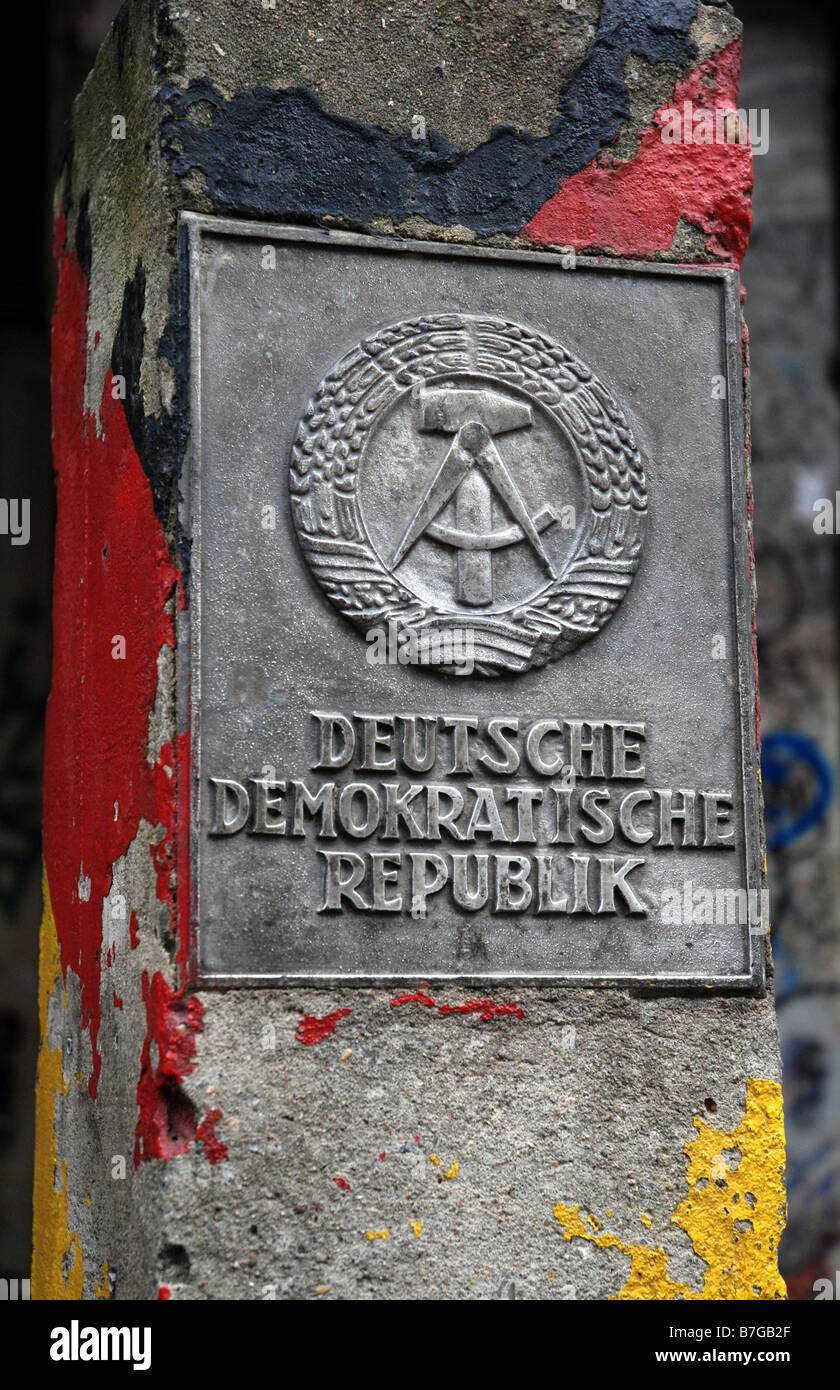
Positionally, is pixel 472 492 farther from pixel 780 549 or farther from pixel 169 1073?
pixel 780 549

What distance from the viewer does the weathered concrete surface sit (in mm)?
2539

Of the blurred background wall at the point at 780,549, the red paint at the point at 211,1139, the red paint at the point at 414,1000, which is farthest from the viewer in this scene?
the blurred background wall at the point at 780,549

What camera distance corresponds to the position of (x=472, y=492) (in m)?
2.79

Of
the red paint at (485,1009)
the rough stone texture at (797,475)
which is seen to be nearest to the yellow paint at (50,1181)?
the red paint at (485,1009)

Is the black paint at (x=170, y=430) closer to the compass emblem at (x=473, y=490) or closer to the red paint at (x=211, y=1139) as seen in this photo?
the compass emblem at (x=473, y=490)

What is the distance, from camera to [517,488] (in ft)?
9.25

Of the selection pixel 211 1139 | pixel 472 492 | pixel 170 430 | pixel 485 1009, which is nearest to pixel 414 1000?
pixel 485 1009

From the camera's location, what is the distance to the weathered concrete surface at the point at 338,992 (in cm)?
254

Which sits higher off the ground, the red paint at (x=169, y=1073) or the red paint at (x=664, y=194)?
the red paint at (x=664, y=194)

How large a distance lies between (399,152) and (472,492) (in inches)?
22.7

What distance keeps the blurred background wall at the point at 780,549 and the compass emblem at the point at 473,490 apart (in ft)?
9.79

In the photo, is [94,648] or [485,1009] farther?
[94,648]
